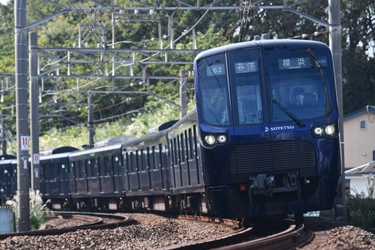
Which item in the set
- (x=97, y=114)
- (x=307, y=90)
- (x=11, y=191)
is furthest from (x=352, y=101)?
(x=307, y=90)

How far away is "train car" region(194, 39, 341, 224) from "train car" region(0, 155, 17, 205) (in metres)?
24.4

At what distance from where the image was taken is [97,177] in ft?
96.8

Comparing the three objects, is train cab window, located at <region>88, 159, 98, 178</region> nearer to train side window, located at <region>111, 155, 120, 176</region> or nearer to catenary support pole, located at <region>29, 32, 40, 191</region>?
train side window, located at <region>111, 155, 120, 176</region>

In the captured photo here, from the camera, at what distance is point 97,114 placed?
6059 centimetres

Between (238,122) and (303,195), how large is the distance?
1.54 m

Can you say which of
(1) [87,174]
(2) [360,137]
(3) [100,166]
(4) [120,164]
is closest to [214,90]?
(4) [120,164]

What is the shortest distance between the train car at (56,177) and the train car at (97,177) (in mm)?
559

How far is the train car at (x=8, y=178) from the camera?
37094mm

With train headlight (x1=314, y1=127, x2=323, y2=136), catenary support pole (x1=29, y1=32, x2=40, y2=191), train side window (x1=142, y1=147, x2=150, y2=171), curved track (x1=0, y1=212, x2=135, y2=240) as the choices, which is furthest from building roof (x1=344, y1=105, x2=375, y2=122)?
train headlight (x1=314, y1=127, x2=323, y2=136)

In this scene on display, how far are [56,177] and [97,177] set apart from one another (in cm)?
473

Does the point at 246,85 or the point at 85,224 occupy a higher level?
the point at 246,85

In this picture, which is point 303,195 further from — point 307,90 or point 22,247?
point 22,247

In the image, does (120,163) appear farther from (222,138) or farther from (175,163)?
(222,138)

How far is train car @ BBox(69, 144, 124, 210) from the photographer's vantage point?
27766mm
